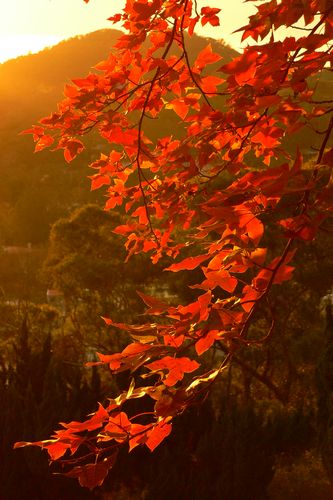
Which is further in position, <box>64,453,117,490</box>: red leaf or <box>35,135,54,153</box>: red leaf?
<box>35,135,54,153</box>: red leaf

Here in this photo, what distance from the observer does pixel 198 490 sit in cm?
469

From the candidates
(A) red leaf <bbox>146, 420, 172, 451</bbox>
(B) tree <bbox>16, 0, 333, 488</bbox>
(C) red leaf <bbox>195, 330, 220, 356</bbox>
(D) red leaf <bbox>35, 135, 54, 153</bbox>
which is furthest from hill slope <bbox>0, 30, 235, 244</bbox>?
(C) red leaf <bbox>195, 330, 220, 356</bbox>

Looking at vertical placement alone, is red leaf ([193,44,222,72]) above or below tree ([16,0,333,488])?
above

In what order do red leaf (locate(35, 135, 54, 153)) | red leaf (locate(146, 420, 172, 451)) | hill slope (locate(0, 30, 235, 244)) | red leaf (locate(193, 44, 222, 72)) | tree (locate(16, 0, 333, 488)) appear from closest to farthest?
tree (locate(16, 0, 333, 488))
red leaf (locate(146, 420, 172, 451))
red leaf (locate(193, 44, 222, 72))
red leaf (locate(35, 135, 54, 153))
hill slope (locate(0, 30, 235, 244))

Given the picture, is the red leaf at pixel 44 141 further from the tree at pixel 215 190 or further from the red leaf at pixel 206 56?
the red leaf at pixel 206 56

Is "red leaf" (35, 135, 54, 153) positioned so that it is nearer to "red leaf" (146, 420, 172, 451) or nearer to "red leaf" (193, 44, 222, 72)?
"red leaf" (193, 44, 222, 72)

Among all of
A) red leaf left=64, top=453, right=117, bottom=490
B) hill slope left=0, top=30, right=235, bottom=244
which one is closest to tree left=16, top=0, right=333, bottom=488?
red leaf left=64, top=453, right=117, bottom=490

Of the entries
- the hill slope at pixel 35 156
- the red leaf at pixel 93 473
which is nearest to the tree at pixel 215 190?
the red leaf at pixel 93 473

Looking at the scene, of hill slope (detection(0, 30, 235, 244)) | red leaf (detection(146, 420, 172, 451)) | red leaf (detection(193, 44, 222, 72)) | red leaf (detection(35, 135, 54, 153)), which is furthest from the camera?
hill slope (detection(0, 30, 235, 244))

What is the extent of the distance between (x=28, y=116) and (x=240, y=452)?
55499 millimetres

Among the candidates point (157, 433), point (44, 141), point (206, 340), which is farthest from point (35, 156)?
point (206, 340)

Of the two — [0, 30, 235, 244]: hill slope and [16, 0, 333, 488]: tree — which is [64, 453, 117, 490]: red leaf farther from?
[0, 30, 235, 244]: hill slope

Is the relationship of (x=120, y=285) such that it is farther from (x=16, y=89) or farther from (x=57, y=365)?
(x=16, y=89)

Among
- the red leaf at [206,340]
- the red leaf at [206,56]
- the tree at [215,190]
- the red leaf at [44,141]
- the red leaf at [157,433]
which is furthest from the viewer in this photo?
the red leaf at [44,141]
